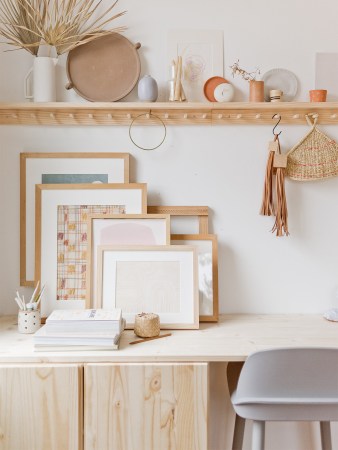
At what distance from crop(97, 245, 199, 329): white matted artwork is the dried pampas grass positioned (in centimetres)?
82

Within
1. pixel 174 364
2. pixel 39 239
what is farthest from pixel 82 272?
pixel 174 364

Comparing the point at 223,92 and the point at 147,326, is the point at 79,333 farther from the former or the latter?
the point at 223,92

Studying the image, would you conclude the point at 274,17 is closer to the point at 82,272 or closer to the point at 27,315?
the point at 82,272

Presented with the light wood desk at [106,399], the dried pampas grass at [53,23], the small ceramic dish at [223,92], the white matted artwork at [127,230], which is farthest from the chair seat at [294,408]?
the dried pampas grass at [53,23]

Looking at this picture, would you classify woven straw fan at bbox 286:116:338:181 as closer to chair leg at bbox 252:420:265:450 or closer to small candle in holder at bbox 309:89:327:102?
small candle in holder at bbox 309:89:327:102

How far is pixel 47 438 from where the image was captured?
1542mm

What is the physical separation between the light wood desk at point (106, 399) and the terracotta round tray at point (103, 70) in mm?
1023

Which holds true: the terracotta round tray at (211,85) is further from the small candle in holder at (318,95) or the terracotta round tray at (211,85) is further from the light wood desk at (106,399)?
the light wood desk at (106,399)

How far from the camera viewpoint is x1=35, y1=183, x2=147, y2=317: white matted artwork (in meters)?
1.97

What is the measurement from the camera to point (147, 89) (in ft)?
6.28

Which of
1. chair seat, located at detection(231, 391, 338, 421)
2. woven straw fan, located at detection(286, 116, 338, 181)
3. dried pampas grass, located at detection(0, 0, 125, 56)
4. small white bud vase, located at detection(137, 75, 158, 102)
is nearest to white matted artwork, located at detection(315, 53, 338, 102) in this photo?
woven straw fan, located at detection(286, 116, 338, 181)

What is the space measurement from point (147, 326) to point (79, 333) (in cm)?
24

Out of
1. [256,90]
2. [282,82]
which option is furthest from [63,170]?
[282,82]

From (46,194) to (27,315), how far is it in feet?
1.60
